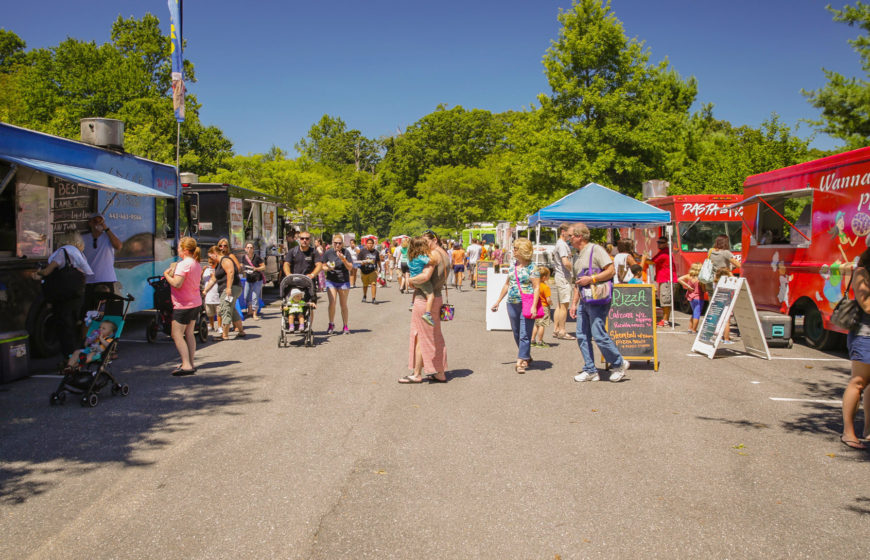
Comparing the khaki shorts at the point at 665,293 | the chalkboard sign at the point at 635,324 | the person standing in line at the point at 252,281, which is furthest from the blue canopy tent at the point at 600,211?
the person standing in line at the point at 252,281

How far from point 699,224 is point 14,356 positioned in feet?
49.9

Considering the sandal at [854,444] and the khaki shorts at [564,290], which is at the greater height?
the khaki shorts at [564,290]

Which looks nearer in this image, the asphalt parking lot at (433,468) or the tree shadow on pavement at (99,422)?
the asphalt parking lot at (433,468)

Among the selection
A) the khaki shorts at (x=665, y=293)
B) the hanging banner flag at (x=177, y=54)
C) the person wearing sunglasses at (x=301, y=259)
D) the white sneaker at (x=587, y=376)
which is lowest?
the white sneaker at (x=587, y=376)

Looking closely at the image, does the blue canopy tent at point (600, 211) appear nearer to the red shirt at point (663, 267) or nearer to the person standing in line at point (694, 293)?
the red shirt at point (663, 267)

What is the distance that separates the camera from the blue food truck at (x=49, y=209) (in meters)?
8.69

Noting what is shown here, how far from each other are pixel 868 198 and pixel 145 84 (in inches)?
1828

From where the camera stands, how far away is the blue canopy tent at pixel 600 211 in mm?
13148

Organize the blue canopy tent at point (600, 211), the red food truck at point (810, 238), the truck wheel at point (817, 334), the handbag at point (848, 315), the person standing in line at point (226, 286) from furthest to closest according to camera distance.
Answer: the blue canopy tent at point (600, 211) < the person standing in line at point (226, 286) < the truck wheel at point (817, 334) < the red food truck at point (810, 238) < the handbag at point (848, 315)

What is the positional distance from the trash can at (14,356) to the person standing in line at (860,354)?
9.19 metres

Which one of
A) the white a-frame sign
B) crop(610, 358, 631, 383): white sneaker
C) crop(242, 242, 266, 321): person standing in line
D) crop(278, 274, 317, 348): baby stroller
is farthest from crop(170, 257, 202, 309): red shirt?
the white a-frame sign

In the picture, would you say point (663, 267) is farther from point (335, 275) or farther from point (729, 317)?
point (335, 275)

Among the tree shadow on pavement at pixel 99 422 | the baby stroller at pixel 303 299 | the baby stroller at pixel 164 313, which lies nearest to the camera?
the tree shadow on pavement at pixel 99 422

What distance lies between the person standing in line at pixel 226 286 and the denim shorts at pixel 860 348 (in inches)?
362
